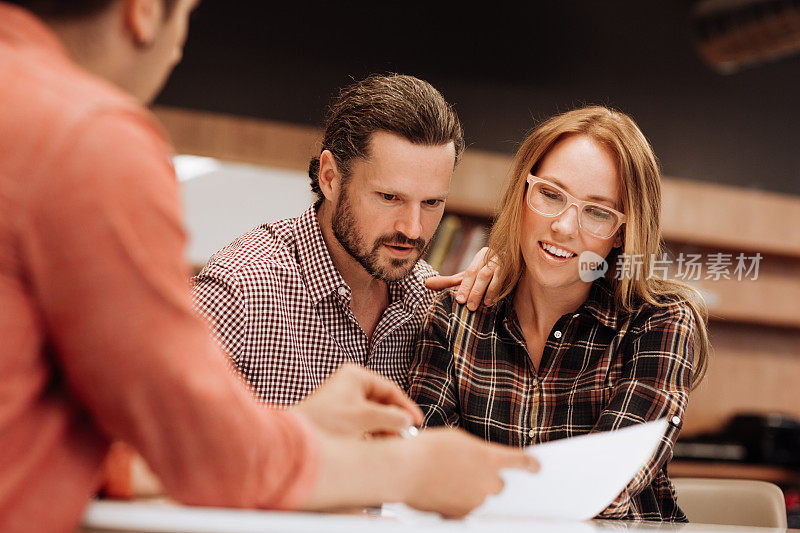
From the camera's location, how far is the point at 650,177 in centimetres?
162

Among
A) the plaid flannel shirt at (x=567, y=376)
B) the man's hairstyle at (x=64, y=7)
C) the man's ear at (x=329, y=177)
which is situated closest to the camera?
the man's hairstyle at (x=64, y=7)

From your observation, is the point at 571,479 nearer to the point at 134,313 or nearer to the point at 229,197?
the point at 134,313

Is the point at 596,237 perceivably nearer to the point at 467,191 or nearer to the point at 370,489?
the point at 370,489

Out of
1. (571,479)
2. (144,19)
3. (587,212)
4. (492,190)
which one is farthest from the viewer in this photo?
(492,190)

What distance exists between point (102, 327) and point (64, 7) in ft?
0.92

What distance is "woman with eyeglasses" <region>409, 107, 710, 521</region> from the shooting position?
1546 millimetres

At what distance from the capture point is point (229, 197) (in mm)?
3188

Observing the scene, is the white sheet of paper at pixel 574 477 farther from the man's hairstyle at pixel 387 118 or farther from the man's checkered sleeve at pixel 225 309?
the man's hairstyle at pixel 387 118

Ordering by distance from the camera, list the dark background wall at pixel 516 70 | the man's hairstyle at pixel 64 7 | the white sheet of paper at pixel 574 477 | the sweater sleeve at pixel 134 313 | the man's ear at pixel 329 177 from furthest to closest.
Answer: the dark background wall at pixel 516 70 → the man's ear at pixel 329 177 → the white sheet of paper at pixel 574 477 → the man's hairstyle at pixel 64 7 → the sweater sleeve at pixel 134 313

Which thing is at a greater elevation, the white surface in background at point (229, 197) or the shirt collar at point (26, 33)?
the shirt collar at point (26, 33)

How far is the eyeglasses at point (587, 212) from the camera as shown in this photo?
Result: 1590 millimetres

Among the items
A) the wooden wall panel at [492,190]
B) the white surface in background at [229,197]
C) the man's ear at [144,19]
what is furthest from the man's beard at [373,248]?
the white surface in background at [229,197]

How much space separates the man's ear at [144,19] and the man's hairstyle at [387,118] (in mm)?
1058

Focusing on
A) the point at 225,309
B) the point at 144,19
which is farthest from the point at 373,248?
the point at 144,19
